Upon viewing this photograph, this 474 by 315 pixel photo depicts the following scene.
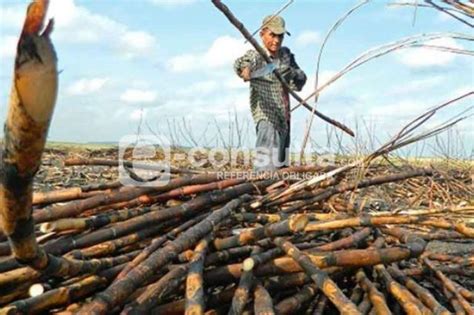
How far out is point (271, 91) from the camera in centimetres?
485

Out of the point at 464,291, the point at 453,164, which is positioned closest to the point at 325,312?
the point at 464,291

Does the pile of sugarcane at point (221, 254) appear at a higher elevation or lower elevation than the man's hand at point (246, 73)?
lower

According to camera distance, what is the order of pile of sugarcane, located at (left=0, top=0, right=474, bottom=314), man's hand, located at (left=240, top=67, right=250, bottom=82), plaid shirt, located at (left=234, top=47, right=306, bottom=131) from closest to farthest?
pile of sugarcane, located at (left=0, top=0, right=474, bottom=314), man's hand, located at (left=240, top=67, right=250, bottom=82), plaid shirt, located at (left=234, top=47, right=306, bottom=131)

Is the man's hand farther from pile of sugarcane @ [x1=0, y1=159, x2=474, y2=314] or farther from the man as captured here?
pile of sugarcane @ [x1=0, y1=159, x2=474, y2=314]

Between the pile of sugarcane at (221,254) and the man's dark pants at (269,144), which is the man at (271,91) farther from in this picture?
the pile of sugarcane at (221,254)

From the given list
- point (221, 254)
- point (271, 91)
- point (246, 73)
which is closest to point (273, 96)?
point (271, 91)

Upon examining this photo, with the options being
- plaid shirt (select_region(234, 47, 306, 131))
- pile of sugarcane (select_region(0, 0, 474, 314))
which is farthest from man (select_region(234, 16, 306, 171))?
pile of sugarcane (select_region(0, 0, 474, 314))

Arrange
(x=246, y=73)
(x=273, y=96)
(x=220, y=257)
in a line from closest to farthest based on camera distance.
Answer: (x=220, y=257) < (x=246, y=73) < (x=273, y=96)

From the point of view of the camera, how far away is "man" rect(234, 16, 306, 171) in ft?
15.2

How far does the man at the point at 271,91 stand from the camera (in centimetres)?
464

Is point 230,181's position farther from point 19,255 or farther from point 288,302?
point 19,255

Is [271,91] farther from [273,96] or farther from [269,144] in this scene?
[269,144]

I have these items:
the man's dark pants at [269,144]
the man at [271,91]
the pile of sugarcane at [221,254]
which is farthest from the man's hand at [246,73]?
the pile of sugarcane at [221,254]

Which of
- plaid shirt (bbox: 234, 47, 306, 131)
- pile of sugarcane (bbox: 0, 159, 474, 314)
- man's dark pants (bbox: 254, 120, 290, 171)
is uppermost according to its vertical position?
plaid shirt (bbox: 234, 47, 306, 131)
